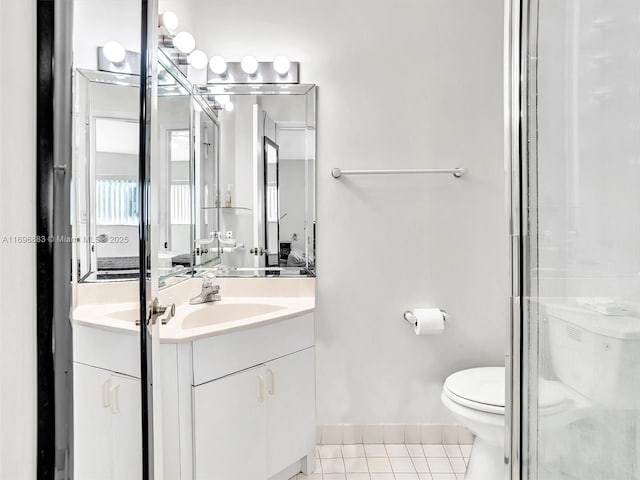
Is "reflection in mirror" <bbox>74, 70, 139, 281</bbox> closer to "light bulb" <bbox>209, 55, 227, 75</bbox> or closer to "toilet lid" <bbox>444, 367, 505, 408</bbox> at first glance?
"light bulb" <bbox>209, 55, 227, 75</bbox>

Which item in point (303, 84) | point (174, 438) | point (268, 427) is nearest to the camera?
point (174, 438)

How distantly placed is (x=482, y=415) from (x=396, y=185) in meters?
1.09

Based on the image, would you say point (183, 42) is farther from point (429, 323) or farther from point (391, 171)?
point (429, 323)

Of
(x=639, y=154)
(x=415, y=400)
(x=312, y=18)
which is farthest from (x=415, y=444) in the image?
(x=312, y=18)

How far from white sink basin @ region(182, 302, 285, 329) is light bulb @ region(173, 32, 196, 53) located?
44.9 inches

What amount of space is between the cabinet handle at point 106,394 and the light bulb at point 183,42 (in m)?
1.51

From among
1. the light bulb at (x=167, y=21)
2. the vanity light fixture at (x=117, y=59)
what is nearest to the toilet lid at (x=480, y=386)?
the vanity light fixture at (x=117, y=59)

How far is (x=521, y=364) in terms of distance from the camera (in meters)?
0.80

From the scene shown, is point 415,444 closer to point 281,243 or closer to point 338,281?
point 338,281

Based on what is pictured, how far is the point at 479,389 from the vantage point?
1636 mm

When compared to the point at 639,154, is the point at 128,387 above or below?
below

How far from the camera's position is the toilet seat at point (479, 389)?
150cm

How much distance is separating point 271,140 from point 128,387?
1.40 metres

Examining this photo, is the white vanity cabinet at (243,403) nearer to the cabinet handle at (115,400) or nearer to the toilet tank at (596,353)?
the cabinet handle at (115,400)
